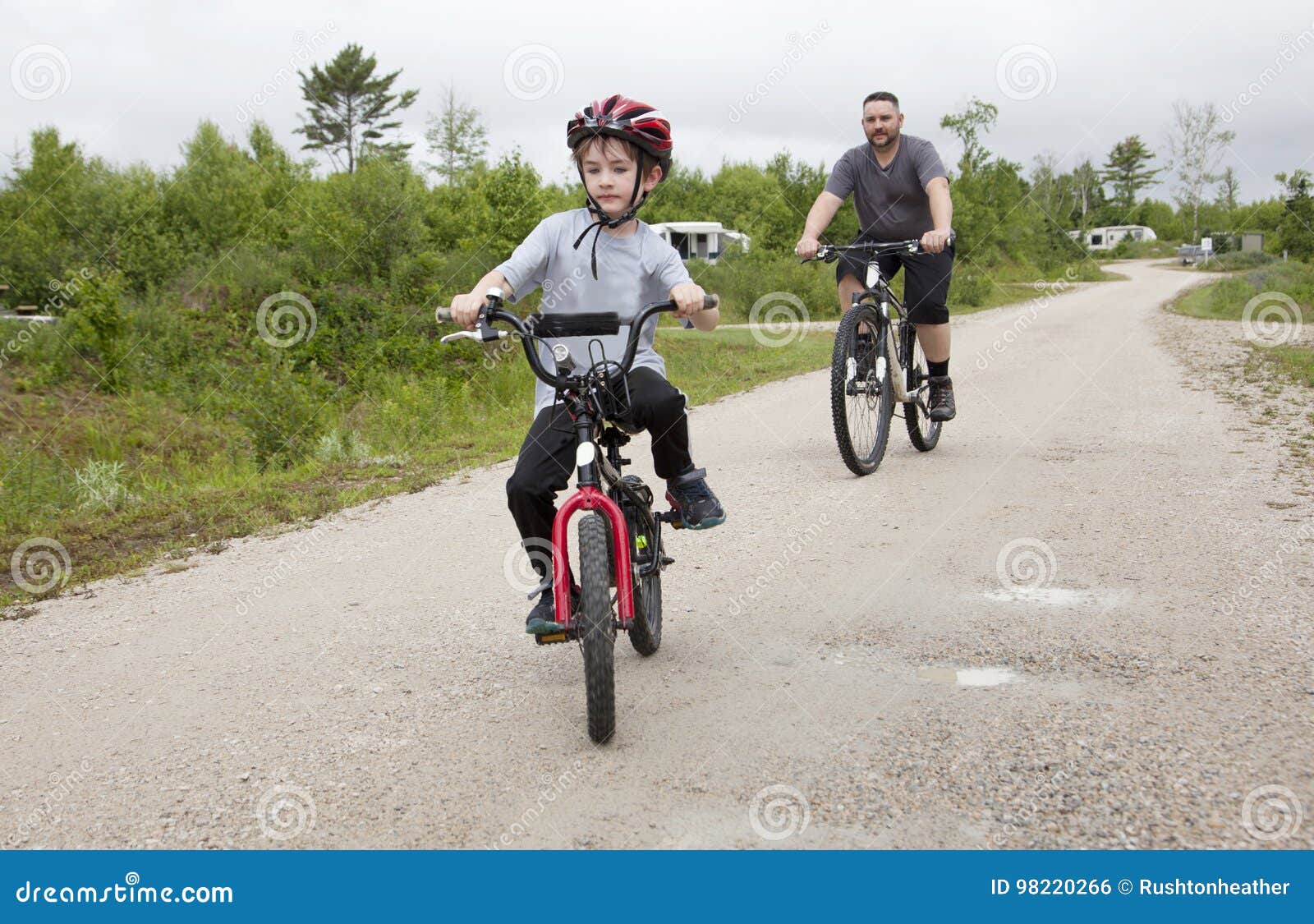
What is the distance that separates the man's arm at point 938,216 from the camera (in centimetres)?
661

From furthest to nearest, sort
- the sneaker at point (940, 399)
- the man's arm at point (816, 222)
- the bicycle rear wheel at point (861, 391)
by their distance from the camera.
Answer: the sneaker at point (940, 399) < the man's arm at point (816, 222) < the bicycle rear wheel at point (861, 391)

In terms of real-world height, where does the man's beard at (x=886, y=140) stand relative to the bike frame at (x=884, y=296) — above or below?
above

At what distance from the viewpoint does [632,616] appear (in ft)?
11.0

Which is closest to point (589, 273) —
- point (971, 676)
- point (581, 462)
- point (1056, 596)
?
point (581, 462)

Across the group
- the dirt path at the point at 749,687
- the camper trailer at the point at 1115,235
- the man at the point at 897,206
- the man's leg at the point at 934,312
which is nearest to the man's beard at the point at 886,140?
the man at the point at 897,206

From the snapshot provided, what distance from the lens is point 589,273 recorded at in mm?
3641

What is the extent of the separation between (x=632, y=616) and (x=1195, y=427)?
260 inches

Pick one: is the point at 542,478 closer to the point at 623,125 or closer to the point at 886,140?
the point at 623,125

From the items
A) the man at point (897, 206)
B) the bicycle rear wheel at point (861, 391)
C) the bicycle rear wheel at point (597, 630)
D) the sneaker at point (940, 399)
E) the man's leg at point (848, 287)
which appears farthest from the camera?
the sneaker at point (940, 399)

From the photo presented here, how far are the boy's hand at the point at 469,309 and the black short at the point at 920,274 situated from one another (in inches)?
169

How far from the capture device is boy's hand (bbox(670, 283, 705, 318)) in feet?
10.7

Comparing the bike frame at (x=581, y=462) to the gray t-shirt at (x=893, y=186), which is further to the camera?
the gray t-shirt at (x=893, y=186)

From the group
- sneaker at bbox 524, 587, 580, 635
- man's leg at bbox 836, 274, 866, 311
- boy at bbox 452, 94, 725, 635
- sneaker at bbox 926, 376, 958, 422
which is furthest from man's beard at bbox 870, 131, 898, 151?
sneaker at bbox 524, 587, 580, 635

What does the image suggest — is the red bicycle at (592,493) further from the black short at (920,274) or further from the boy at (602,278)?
the black short at (920,274)
